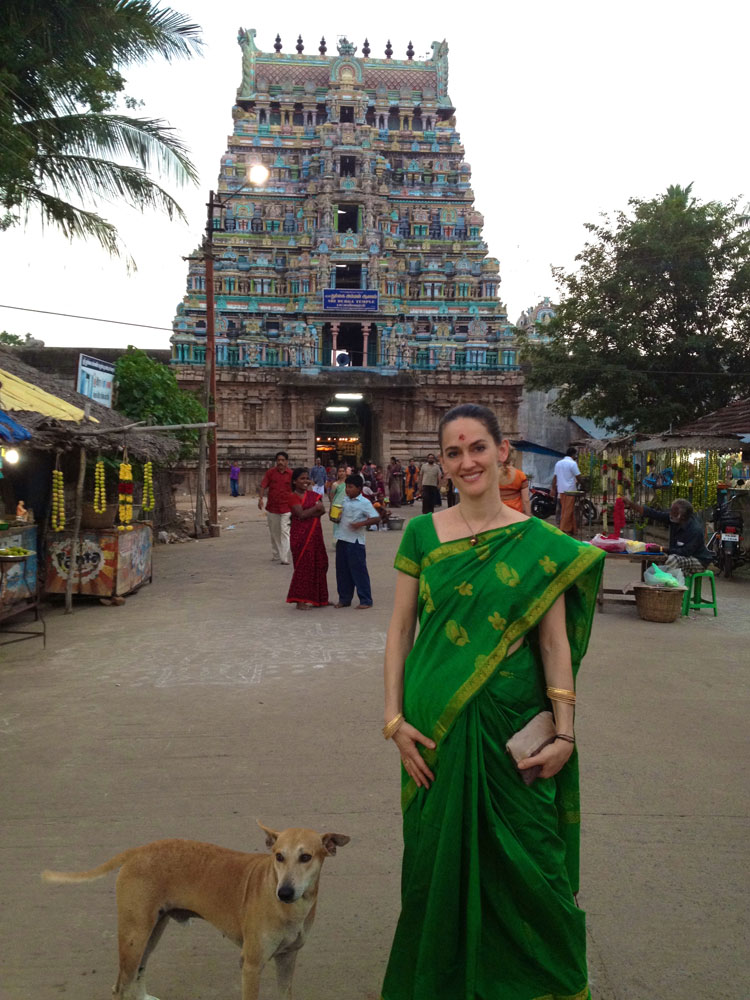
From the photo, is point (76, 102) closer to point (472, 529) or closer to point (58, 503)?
point (58, 503)

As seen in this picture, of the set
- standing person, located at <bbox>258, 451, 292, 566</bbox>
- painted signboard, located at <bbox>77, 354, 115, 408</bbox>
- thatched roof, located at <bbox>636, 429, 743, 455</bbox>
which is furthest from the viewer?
thatched roof, located at <bbox>636, 429, 743, 455</bbox>

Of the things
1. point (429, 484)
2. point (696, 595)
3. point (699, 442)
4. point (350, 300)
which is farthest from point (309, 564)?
point (350, 300)

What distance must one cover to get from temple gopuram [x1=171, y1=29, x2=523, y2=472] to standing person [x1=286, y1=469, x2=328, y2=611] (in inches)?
818

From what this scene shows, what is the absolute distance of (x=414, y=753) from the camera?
1900 millimetres

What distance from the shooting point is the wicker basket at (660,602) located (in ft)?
24.5

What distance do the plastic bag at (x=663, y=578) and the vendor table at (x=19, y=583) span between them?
18.9 feet

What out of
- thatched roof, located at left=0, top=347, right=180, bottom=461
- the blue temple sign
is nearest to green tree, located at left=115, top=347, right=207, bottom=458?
thatched roof, located at left=0, top=347, right=180, bottom=461

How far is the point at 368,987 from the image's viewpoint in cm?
230

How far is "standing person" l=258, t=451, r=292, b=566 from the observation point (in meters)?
10.6

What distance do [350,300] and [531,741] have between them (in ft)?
93.4

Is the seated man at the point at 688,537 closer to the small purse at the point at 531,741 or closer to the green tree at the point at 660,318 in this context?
the small purse at the point at 531,741

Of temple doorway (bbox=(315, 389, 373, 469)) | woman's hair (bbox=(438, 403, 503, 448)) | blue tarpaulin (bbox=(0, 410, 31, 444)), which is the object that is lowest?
woman's hair (bbox=(438, 403, 503, 448))

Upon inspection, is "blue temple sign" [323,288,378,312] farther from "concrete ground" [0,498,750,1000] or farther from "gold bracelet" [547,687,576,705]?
"gold bracelet" [547,687,576,705]

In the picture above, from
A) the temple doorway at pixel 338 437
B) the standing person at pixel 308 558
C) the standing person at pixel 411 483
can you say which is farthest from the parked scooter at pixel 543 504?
the temple doorway at pixel 338 437
